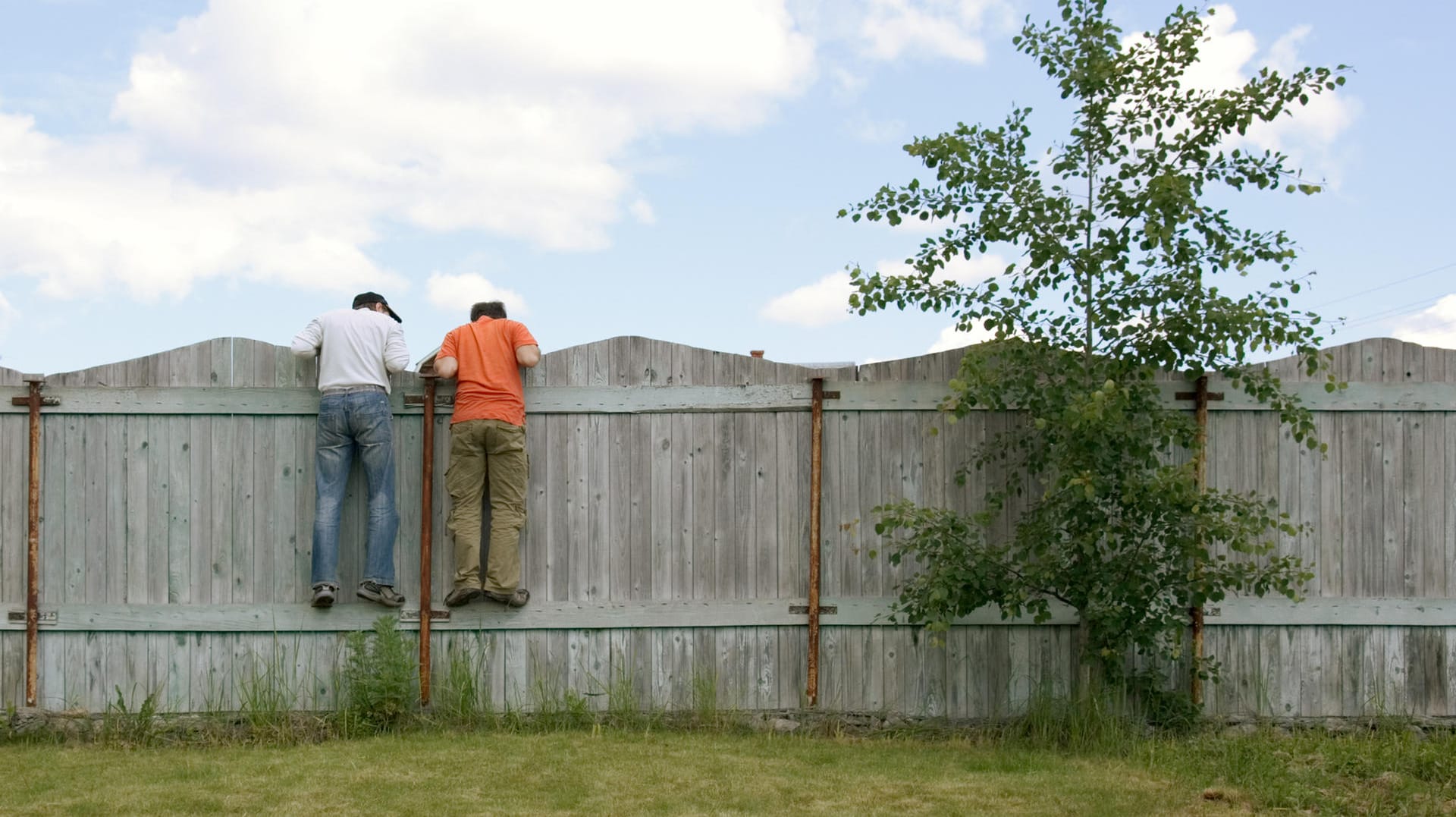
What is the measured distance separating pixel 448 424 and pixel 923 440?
8.28ft

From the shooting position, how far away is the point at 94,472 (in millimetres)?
7391

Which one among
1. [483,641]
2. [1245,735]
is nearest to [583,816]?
[483,641]

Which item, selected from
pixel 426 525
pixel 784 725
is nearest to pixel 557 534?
pixel 426 525

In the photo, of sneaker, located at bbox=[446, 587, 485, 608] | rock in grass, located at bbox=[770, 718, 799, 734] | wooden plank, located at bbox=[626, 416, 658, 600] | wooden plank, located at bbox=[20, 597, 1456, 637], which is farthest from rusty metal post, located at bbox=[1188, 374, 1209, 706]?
sneaker, located at bbox=[446, 587, 485, 608]

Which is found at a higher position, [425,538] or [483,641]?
[425,538]

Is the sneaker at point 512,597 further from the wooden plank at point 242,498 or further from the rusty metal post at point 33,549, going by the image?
the rusty metal post at point 33,549

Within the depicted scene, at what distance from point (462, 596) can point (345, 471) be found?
0.89 metres

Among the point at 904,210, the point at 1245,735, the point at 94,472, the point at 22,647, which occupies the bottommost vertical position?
the point at 1245,735

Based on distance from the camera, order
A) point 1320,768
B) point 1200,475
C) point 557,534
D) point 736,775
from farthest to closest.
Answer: point 1200,475
point 557,534
point 1320,768
point 736,775

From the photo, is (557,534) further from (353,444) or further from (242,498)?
(242,498)

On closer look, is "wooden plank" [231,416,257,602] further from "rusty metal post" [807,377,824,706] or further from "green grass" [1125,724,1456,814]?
"green grass" [1125,724,1456,814]

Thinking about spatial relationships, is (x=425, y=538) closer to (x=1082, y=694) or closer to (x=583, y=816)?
(x=583, y=816)

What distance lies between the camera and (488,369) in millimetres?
7230

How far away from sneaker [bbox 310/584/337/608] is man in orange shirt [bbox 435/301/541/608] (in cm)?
59
